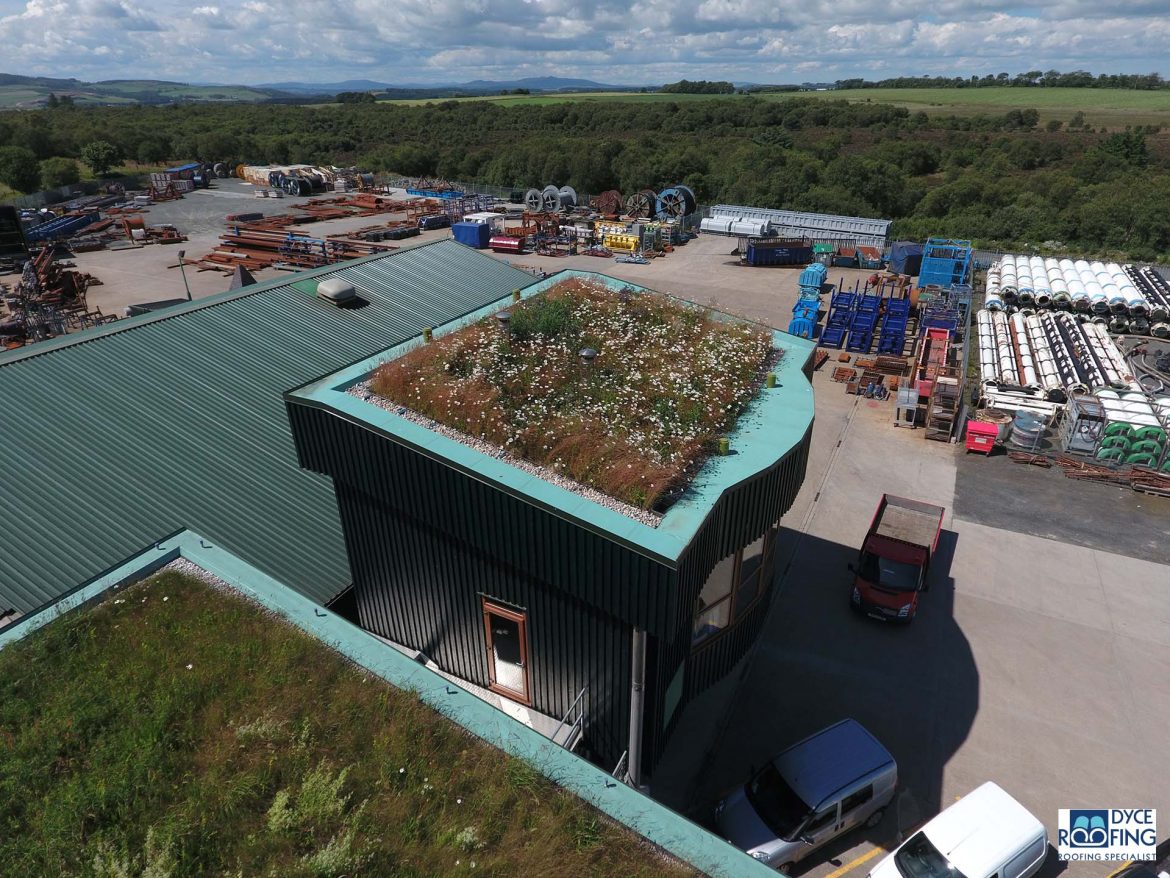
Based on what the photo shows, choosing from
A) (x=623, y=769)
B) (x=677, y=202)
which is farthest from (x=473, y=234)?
(x=623, y=769)

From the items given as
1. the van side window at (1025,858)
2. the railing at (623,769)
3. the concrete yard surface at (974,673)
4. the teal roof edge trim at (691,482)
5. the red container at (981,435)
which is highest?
the teal roof edge trim at (691,482)

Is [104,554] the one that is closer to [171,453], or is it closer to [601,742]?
[171,453]

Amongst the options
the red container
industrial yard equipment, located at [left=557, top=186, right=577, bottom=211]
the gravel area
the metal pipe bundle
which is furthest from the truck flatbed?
industrial yard equipment, located at [left=557, top=186, right=577, bottom=211]

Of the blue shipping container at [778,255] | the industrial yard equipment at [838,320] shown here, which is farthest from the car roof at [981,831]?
the blue shipping container at [778,255]

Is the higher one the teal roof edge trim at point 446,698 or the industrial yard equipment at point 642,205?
the teal roof edge trim at point 446,698

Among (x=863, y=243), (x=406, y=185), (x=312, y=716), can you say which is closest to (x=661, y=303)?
(x=312, y=716)

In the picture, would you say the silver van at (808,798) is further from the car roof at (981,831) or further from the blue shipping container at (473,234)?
the blue shipping container at (473,234)

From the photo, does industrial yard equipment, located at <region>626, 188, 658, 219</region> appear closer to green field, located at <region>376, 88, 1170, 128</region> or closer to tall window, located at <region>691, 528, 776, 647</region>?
tall window, located at <region>691, 528, 776, 647</region>
